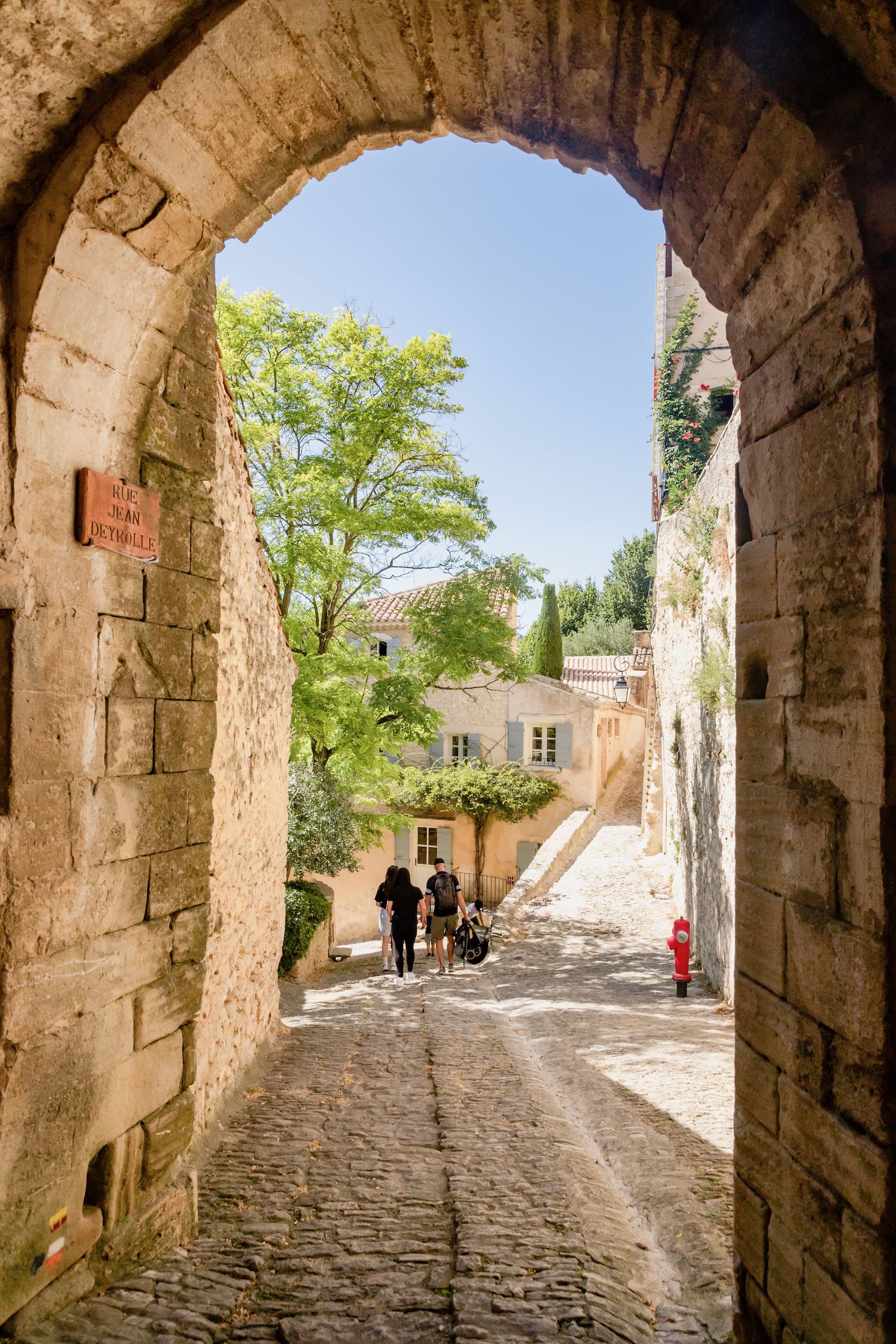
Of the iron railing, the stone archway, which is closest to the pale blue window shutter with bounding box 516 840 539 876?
the iron railing

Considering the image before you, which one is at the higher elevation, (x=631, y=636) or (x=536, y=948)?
(x=631, y=636)

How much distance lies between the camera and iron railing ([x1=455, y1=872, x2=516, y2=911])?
1906 centimetres

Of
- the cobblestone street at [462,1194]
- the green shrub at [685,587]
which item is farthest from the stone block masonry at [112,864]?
the green shrub at [685,587]

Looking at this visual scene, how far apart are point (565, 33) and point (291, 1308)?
3961mm

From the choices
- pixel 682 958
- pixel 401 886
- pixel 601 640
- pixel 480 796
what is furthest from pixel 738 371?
pixel 601 640

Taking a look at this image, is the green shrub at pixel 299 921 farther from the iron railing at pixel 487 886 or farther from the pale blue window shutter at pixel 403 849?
the pale blue window shutter at pixel 403 849

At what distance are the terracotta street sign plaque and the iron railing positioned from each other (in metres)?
16.9

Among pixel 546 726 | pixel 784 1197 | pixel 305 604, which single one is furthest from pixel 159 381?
pixel 546 726

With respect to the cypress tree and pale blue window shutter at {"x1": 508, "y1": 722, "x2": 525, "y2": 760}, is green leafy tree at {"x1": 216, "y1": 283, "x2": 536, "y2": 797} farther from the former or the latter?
the cypress tree

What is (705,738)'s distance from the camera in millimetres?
8867

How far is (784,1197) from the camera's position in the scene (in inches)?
91.0

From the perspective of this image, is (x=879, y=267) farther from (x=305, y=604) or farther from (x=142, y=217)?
(x=305, y=604)

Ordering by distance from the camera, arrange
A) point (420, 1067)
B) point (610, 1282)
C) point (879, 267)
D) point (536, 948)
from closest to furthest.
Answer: point (879, 267)
point (610, 1282)
point (420, 1067)
point (536, 948)

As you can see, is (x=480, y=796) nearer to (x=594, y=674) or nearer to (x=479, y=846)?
(x=479, y=846)
